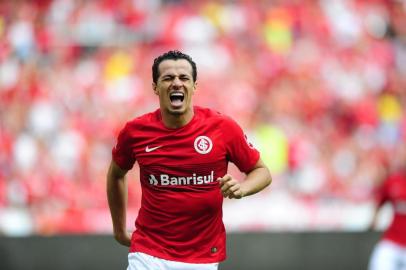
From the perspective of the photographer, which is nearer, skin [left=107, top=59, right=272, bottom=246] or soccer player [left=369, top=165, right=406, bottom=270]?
skin [left=107, top=59, right=272, bottom=246]

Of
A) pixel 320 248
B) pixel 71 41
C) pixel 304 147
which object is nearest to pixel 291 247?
pixel 320 248

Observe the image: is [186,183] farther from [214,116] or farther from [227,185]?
[227,185]

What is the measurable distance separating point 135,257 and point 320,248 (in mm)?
5056

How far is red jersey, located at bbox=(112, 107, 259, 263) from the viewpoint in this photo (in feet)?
15.4

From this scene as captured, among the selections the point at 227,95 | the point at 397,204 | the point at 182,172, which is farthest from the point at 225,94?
the point at 182,172

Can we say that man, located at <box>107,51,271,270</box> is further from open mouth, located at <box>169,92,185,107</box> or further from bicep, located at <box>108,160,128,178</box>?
bicep, located at <box>108,160,128,178</box>

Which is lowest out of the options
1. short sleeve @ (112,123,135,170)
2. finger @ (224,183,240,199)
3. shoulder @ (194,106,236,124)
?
finger @ (224,183,240,199)

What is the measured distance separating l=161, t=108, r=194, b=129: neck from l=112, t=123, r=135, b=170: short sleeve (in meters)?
0.23

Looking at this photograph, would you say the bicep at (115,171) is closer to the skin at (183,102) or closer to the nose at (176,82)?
the skin at (183,102)

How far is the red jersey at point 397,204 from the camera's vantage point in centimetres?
808

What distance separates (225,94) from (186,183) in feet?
22.8

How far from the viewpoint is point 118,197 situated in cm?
518

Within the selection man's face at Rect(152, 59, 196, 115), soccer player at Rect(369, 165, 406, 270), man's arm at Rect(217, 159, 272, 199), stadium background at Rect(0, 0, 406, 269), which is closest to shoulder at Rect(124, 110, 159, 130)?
man's face at Rect(152, 59, 196, 115)

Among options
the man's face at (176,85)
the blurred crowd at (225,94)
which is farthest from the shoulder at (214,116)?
the blurred crowd at (225,94)
